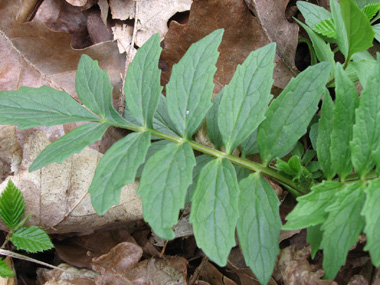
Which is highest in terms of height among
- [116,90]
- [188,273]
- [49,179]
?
[116,90]

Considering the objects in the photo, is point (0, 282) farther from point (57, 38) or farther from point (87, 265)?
point (57, 38)

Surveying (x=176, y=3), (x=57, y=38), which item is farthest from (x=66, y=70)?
(x=176, y=3)

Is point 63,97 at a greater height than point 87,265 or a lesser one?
greater

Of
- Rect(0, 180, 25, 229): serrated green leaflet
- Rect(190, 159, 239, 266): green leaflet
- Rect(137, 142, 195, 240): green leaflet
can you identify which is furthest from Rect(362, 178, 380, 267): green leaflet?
Rect(0, 180, 25, 229): serrated green leaflet

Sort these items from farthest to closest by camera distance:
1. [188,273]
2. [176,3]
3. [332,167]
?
1. [176,3]
2. [188,273]
3. [332,167]

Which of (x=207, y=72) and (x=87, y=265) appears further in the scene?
(x=87, y=265)

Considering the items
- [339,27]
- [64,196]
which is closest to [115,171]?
[64,196]
